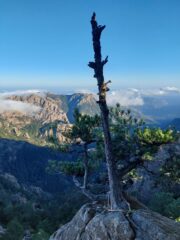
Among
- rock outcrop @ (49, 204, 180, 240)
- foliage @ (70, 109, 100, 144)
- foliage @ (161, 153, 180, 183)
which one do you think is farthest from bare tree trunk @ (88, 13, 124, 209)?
foliage @ (161, 153, 180, 183)

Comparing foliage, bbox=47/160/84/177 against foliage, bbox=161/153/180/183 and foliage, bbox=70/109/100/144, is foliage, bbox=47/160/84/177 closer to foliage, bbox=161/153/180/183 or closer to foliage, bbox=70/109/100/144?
foliage, bbox=70/109/100/144

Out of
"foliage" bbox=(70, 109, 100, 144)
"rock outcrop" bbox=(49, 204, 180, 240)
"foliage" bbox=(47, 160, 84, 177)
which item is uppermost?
"foliage" bbox=(70, 109, 100, 144)

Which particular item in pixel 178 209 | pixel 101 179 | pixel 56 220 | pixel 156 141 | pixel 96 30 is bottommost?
pixel 56 220

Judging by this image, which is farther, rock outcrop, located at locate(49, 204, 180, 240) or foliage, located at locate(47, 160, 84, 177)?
foliage, located at locate(47, 160, 84, 177)

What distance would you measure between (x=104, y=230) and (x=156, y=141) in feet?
28.7

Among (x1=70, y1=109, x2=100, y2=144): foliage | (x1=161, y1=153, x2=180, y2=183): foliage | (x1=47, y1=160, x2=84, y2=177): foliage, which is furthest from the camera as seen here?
(x1=47, y1=160, x2=84, y2=177): foliage

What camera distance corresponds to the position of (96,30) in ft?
92.5

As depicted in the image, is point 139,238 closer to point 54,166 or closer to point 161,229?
point 161,229

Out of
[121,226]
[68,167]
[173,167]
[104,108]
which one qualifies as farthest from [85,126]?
[121,226]

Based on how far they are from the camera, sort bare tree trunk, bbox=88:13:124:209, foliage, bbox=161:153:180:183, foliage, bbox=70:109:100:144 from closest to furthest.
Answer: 1. bare tree trunk, bbox=88:13:124:209
2. foliage, bbox=70:109:100:144
3. foliage, bbox=161:153:180:183

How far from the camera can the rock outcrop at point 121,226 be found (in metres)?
27.9

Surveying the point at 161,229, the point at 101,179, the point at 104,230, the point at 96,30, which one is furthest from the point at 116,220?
the point at 96,30

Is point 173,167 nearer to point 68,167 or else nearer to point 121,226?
point 68,167

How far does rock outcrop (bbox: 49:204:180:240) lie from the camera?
2794 centimetres
